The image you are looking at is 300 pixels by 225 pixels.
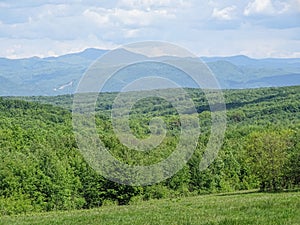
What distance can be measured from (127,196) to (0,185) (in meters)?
16.5

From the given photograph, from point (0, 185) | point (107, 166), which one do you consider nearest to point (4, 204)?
point (0, 185)

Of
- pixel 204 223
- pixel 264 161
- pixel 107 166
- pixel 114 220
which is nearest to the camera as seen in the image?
pixel 204 223

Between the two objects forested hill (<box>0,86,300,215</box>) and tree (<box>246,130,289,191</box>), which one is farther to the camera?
forested hill (<box>0,86,300,215</box>)

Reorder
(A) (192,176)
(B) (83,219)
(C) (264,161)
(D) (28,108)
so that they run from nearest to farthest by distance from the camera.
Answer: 1. (B) (83,219)
2. (C) (264,161)
3. (A) (192,176)
4. (D) (28,108)

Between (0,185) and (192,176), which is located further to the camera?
(192,176)

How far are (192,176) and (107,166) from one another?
28598mm

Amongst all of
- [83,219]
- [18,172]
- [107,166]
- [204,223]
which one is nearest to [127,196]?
[107,166]

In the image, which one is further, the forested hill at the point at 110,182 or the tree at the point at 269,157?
the forested hill at the point at 110,182

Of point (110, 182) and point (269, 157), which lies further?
point (110, 182)

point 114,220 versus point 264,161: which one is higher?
point 114,220

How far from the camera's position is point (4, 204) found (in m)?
53.6

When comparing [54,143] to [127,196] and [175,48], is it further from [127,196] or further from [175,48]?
[175,48]

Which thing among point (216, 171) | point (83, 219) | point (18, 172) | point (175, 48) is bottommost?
point (216, 171)

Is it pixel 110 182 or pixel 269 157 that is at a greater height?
pixel 269 157
